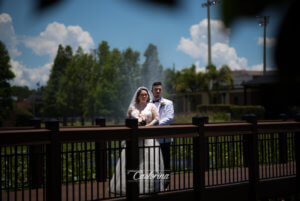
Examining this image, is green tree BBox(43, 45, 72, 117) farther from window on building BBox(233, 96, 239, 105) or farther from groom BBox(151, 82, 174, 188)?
groom BBox(151, 82, 174, 188)

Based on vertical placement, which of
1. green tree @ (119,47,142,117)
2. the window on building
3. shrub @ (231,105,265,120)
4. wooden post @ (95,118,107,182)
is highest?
green tree @ (119,47,142,117)

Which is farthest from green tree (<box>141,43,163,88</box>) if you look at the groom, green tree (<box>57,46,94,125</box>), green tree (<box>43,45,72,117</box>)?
the groom

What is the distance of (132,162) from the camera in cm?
494

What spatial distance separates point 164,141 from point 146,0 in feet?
16.6

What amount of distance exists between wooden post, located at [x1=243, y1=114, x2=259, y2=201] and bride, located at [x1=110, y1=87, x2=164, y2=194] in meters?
1.68

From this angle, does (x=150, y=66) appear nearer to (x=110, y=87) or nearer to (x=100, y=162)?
(x=110, y=87)

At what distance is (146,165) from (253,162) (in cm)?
199

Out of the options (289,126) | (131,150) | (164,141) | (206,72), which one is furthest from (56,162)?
(206,72)

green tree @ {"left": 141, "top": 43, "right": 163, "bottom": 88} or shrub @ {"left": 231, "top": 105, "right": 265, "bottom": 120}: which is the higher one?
green tree @ {"left": 141, "top": 43, "right": 163, "bottom": 88}

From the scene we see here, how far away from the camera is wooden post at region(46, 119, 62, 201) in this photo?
4336 millimetres

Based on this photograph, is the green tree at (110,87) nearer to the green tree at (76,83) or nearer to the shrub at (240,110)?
the green tree at (76,83)

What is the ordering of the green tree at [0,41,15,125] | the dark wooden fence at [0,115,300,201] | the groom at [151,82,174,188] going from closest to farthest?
the dark wooden fence at [0,115,300,201] < the groom at [151,82,174,188] < the green tree at [0,41,15,125]

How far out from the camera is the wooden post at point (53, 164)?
434cm

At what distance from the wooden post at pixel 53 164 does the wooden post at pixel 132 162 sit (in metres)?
1.03
